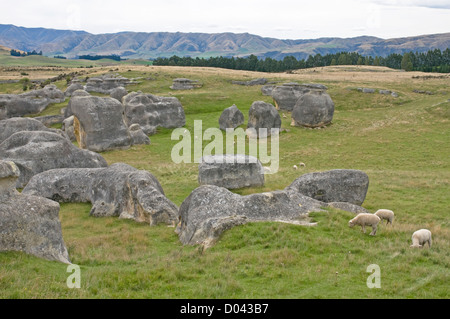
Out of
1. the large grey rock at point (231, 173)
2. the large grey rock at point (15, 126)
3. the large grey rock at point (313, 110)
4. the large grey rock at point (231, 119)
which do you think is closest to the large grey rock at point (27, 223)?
the large grey rock at point (231, 173)

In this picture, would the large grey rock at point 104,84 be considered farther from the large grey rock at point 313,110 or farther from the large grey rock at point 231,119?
the large grey rock at point 313,110

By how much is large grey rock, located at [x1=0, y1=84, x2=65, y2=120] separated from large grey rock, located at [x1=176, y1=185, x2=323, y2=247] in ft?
174

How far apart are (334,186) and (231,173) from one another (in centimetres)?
748

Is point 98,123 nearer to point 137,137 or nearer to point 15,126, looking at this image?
point 137,137

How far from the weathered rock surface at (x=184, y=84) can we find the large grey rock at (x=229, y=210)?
66336 mm

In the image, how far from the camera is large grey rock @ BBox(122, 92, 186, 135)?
176ft

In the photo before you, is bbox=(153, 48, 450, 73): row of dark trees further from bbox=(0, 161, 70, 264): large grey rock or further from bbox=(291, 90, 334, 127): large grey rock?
bbox=(0, 161, 70, 264): large grey rock

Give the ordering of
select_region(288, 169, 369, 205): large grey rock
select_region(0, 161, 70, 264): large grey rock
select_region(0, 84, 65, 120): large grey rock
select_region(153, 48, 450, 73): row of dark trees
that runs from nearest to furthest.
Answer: select_region(0, 161, 70, 264): large grey rock < select_region(288, 169, 369, 205): large grey rock < select_region(0, 84, 65, 120): large grey rock < select_region(153, 48, 450, 73): row of dark trees

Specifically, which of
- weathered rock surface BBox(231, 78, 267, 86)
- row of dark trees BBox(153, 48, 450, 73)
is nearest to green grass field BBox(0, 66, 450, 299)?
weathered rock surface BBox(231, 78, 267, 86)

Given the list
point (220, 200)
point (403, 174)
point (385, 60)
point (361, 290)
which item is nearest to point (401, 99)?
point (403, 174)

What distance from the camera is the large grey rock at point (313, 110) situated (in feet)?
176

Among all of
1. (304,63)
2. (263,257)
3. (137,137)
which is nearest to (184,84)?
(137,137)

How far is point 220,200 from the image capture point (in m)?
17.2
